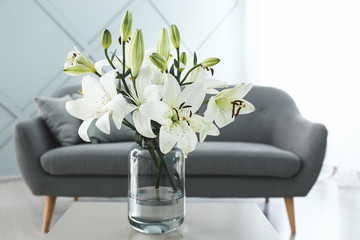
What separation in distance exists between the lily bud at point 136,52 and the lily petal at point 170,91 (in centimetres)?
9

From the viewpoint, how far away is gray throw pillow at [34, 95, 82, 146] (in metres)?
2.17

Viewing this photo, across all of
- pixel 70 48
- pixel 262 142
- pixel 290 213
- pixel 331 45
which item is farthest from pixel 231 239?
pixel 70 48

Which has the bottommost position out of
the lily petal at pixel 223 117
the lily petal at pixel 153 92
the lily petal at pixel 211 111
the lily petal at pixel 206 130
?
the lily petal at pixel 223 117

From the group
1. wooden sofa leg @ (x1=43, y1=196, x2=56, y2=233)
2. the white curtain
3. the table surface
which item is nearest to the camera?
the table surface

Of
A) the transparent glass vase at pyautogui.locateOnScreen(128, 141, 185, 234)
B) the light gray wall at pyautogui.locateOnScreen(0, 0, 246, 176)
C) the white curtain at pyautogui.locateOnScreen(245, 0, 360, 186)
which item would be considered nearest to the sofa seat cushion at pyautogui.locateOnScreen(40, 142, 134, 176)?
the transparent glass vase at pyautogui.locateOnScreen(128, 141, 185, 234)

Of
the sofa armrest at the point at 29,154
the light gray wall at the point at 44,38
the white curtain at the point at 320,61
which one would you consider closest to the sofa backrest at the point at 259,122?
the white curtain at the point at 320,61

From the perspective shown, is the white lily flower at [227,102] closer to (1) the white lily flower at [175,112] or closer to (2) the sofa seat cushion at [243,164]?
(1) the white lily flower at [175,112]

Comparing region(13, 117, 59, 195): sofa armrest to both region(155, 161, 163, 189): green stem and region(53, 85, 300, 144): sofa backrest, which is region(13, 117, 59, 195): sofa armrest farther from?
region(155, 161, 163, 189): green stem

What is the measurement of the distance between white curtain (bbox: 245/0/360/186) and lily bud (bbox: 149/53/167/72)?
7.55 feet

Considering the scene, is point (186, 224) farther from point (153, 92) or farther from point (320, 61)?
point (320, 61)

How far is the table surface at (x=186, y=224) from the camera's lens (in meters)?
0.95

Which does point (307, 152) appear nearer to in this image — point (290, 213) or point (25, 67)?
point (290, 213)

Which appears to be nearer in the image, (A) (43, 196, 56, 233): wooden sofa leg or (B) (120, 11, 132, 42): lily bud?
(B) (120, 11, 132, 42): lily bud

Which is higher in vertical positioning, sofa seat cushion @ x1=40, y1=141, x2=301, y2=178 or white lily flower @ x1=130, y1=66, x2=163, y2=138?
white lily flower @ x1=130, y1=66, x2=163, y2=138
